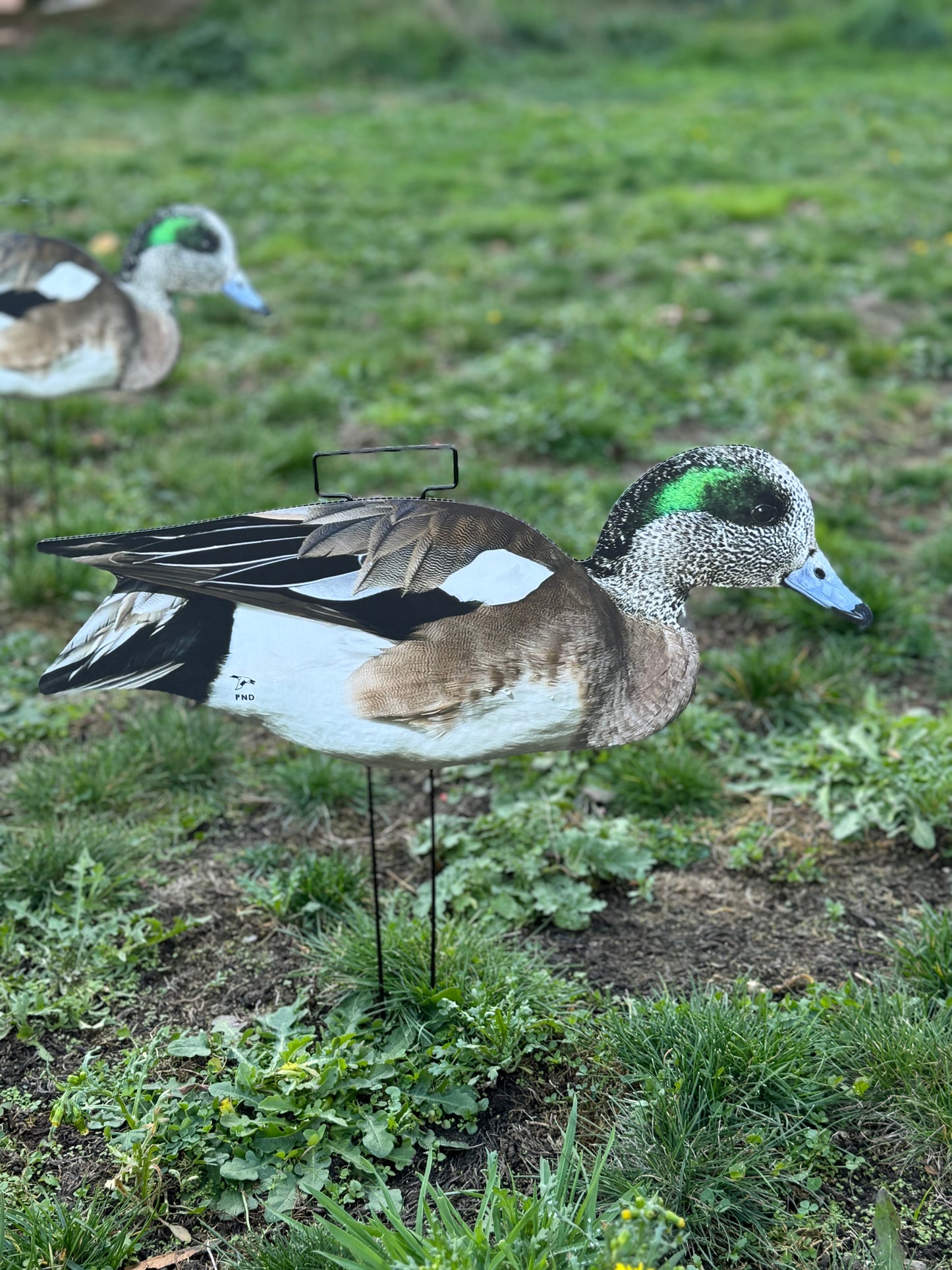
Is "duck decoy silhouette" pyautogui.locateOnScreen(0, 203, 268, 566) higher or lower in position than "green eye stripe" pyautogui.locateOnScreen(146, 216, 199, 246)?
lower

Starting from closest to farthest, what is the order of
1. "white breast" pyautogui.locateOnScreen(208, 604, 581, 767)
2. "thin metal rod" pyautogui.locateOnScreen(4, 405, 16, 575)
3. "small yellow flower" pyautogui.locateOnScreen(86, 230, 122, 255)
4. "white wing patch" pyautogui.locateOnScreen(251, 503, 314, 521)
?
"white breast" pyautogui.locateOnScreen(208, 604, 581, 767) < "white wing patch" pyautogui.locateOnScreen(251, 503, 314, 521) < "thin metal rod" pyautogui.locateOnScreen(4, 405, 16, 575) < "small yellow flower" pyautogui.locateOnScreen(86, 230, 122, 255)

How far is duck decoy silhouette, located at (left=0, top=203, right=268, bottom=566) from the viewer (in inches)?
130

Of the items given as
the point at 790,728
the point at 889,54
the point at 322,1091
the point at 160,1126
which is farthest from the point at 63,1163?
the point at 889,54

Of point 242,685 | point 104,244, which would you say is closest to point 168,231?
point 242,685

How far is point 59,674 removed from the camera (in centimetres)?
190

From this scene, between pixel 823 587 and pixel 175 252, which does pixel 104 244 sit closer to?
pixel 175 252

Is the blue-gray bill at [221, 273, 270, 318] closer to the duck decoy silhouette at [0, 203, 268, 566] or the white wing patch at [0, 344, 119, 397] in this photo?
A: the duck decoy silhouette at [0, 203, 268, 566]

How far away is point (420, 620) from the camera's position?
6.03ft

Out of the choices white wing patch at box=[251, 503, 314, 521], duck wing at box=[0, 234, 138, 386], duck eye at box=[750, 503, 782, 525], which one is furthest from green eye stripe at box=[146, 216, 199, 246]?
duck eye at box=[750, 503, 782, 525]

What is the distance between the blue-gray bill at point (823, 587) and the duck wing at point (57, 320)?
2.25 meters

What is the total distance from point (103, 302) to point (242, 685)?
80.5 inches

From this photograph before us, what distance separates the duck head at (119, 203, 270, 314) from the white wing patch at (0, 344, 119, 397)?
0.36 meters

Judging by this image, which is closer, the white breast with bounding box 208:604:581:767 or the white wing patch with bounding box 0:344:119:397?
the white breast with bounding box 208:604:581:767

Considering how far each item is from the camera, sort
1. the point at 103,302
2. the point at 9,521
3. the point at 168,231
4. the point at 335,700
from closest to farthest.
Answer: the point at 335,700
the point at 103,302
the point at 168,231
the point at 9,521
